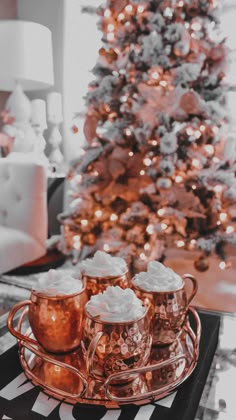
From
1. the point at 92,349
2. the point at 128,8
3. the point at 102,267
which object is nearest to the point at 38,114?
the point at 128,8

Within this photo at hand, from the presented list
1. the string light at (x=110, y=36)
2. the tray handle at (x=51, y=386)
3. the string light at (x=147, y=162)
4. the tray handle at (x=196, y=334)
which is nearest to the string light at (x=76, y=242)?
the string light at (x=147, y=162)

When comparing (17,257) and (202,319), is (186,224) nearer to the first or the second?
(17,257)

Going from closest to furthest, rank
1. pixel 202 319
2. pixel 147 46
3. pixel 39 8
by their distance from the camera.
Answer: pixel 202 319 → pixel 147 46 → pixel 39 8

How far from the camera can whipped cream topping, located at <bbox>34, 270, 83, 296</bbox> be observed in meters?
0.65

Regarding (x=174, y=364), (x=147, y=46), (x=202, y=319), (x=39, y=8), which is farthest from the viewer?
(x=39, y=8)

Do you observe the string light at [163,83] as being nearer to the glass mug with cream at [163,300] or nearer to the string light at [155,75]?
the string light at [155,75]

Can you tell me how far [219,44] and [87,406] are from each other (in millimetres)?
1655

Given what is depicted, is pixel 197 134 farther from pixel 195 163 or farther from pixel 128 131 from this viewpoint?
pixel 128 131

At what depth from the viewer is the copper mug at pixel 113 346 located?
584 mm

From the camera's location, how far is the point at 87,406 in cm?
57

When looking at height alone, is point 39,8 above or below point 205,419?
above

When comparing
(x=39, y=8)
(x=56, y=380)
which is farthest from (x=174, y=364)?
(x=39, y=8)

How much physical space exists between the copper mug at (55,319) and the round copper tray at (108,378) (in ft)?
0.07

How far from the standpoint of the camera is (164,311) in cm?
70
